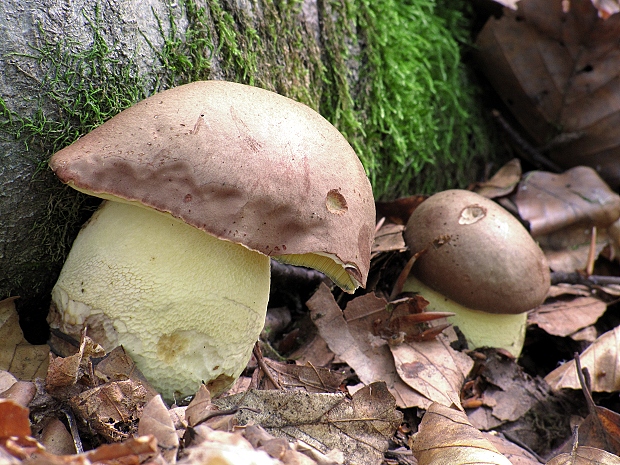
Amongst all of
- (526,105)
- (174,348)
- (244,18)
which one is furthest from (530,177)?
(174,348)

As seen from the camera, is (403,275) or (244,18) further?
(403,275)

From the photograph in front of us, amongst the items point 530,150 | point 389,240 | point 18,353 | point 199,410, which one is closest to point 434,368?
point 389,240

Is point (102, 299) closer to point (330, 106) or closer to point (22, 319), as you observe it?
point (22, 319)

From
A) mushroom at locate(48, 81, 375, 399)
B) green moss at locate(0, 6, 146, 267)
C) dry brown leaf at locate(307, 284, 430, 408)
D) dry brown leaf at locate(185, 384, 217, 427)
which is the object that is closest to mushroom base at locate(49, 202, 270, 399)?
mushroom at locate(48, 81, 375, 399)

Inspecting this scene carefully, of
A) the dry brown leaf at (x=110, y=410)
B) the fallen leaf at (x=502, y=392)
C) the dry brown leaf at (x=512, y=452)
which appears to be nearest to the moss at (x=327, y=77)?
the dry brown leaf at (x=110, y=410)

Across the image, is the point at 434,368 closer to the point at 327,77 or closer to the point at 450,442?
the point at 450,442

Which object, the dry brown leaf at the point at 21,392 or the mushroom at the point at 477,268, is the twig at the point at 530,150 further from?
the dry brown leaf at the point at 21,392
